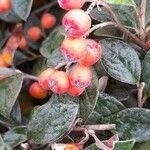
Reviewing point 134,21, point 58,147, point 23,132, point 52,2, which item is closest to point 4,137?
point 23,132

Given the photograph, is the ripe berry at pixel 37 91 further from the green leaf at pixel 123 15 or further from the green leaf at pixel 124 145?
the green leaf at pixel 124 145

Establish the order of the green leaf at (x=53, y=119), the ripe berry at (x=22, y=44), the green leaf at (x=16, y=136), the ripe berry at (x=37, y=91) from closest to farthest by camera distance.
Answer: the green leaf at (x=53, y=119) → the green leaf at (x=16, y=136) → the ripe berry at (x=37, y=91) → the ripe berry at (x=22, y=44)

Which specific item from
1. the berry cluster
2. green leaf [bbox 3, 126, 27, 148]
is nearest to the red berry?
the berry cluster

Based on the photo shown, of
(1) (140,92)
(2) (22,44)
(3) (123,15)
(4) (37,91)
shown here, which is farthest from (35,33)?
(1) (140,92)

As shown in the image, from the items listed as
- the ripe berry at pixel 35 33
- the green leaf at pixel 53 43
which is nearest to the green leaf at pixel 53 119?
the green leaf at pixel 53 43

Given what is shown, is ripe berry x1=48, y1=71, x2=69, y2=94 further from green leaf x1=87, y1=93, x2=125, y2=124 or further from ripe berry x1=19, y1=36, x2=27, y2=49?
ripe berry x1=19, y1=36, x2=27, y2=49

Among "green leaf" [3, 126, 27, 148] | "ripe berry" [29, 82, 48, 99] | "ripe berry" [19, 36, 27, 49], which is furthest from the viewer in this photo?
"ripe berry" [19, 36, 27, 49]

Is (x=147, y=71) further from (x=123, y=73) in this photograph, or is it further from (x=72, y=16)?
(x=72, y=16)
